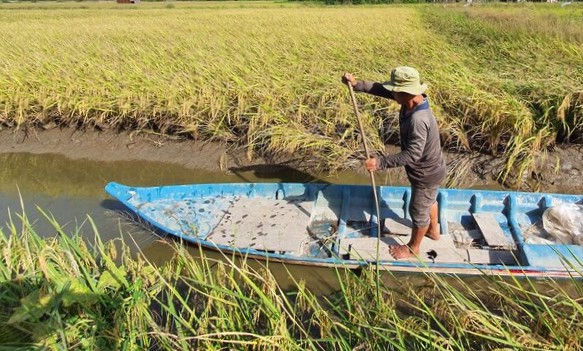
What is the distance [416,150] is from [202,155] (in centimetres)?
302

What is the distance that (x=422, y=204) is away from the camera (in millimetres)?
3086

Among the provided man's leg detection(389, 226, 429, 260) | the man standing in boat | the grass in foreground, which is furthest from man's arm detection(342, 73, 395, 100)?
the grass in foreground

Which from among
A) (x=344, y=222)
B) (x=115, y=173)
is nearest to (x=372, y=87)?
(x=344, y=222)

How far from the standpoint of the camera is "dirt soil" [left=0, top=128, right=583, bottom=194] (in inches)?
172

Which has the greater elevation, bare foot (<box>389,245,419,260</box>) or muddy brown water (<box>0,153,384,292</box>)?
bare foot (<box>389,245,419,260</box>)

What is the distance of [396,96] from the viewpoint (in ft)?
9.36

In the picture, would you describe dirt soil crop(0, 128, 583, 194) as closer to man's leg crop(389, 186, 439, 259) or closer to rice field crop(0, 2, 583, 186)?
rice field crop(0, 2, 583, 186)

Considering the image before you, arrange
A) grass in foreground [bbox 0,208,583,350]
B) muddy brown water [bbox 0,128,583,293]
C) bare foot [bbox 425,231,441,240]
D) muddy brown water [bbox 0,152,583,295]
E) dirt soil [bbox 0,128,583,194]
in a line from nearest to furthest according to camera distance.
Result: grass in foreground [bbox 0,208,583,350]
bare foot [bbox 425,231,441,240]
muddy brown water [bbox 0,152,583,295]
muddy brown water [bbox 0,128,583,293]
dirt soil [bbox 0,128,583,194]

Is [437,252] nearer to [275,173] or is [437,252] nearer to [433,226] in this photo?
[433,226]

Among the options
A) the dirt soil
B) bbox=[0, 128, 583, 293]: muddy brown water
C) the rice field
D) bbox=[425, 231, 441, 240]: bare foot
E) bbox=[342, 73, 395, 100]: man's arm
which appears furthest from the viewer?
the rice field

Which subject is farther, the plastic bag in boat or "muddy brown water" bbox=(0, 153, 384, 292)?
"muddy brown water" bbox=(0, 153, 384, 292)

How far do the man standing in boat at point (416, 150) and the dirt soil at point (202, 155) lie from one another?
146 cm

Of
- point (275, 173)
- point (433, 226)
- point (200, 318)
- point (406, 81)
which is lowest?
point (275, 173)

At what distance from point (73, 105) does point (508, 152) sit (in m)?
5.08
